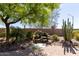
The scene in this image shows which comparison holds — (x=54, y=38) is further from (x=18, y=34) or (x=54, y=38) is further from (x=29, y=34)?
(x=18, y=34)

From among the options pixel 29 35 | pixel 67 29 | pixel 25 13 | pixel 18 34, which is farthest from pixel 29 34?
pixel 67 29

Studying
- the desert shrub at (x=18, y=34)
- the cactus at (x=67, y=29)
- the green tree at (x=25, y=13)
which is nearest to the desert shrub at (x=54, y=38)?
the cactus at (x=67, y=29)

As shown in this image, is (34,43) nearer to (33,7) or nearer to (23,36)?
(23,36)

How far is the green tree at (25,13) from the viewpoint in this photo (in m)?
3.08

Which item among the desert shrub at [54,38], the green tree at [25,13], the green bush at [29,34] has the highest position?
the green tree at [25,13]

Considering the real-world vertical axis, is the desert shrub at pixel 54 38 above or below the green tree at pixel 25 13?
below

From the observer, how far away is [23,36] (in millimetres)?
3090

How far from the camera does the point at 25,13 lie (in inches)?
123

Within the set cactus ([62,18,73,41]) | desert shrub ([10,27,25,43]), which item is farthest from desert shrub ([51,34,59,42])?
desert shrub ([10,27,25,43])

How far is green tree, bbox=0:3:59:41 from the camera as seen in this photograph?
308cm

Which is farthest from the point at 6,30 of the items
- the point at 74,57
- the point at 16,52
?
the point at 74,57

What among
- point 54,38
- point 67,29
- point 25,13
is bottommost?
point 54,38

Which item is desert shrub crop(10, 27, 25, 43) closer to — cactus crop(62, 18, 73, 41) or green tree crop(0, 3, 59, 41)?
green tree crop(0, 3, 59, 41)

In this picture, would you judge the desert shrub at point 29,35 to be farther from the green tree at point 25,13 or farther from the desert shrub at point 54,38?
the desert shrub at point 54,38
